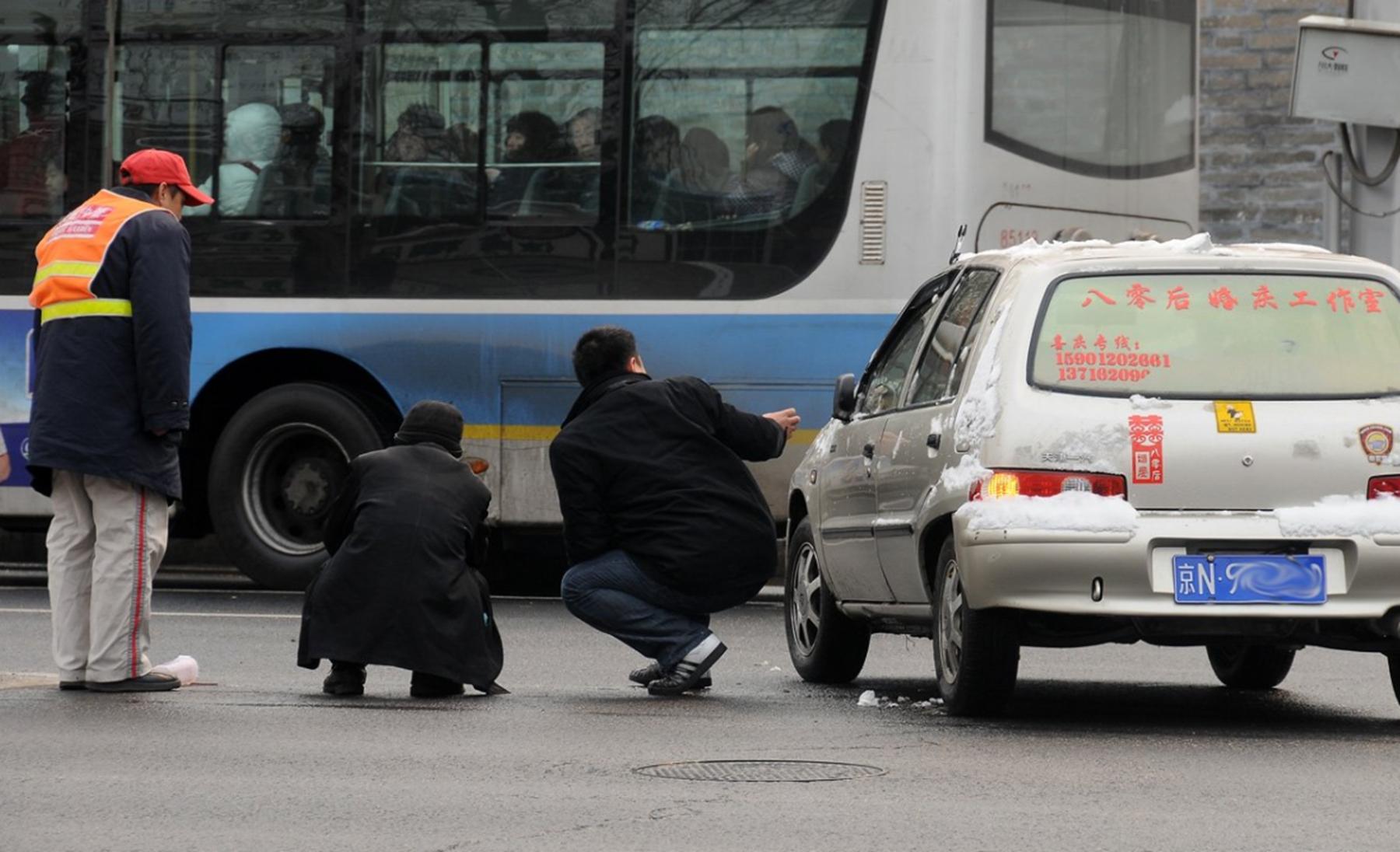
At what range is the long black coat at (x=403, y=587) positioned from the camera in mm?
8586

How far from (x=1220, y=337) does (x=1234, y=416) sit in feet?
1.04

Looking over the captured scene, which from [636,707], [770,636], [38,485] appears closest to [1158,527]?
[636,707]

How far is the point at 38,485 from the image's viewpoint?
8.72 meters

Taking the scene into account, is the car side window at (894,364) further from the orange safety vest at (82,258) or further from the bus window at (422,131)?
the bus window at (422,131)

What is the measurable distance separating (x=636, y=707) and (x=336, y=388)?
546 cm

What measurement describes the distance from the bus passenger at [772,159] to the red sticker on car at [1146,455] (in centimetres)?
593

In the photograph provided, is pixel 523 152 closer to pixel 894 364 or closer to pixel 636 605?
pixel 894 364

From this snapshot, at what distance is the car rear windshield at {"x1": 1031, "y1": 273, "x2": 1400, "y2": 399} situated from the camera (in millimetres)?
7715

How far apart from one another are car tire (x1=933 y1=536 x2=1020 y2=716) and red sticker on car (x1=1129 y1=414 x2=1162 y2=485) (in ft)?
1.96

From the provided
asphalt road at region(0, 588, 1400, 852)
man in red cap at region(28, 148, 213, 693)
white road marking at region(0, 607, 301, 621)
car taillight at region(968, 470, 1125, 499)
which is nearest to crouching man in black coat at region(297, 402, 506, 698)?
asphalt road at region(0, 588, 1400, 852)

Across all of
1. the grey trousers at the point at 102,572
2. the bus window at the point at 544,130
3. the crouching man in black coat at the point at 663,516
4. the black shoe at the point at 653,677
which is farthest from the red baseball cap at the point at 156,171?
the bus window at the point at 544,130

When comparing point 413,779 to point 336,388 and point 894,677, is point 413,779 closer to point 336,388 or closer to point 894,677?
point 894,677

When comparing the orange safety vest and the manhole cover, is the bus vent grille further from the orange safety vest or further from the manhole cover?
the manhole cover

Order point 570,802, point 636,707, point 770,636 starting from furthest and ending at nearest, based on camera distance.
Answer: point 770,636 → point 636,707 → point 570,802
